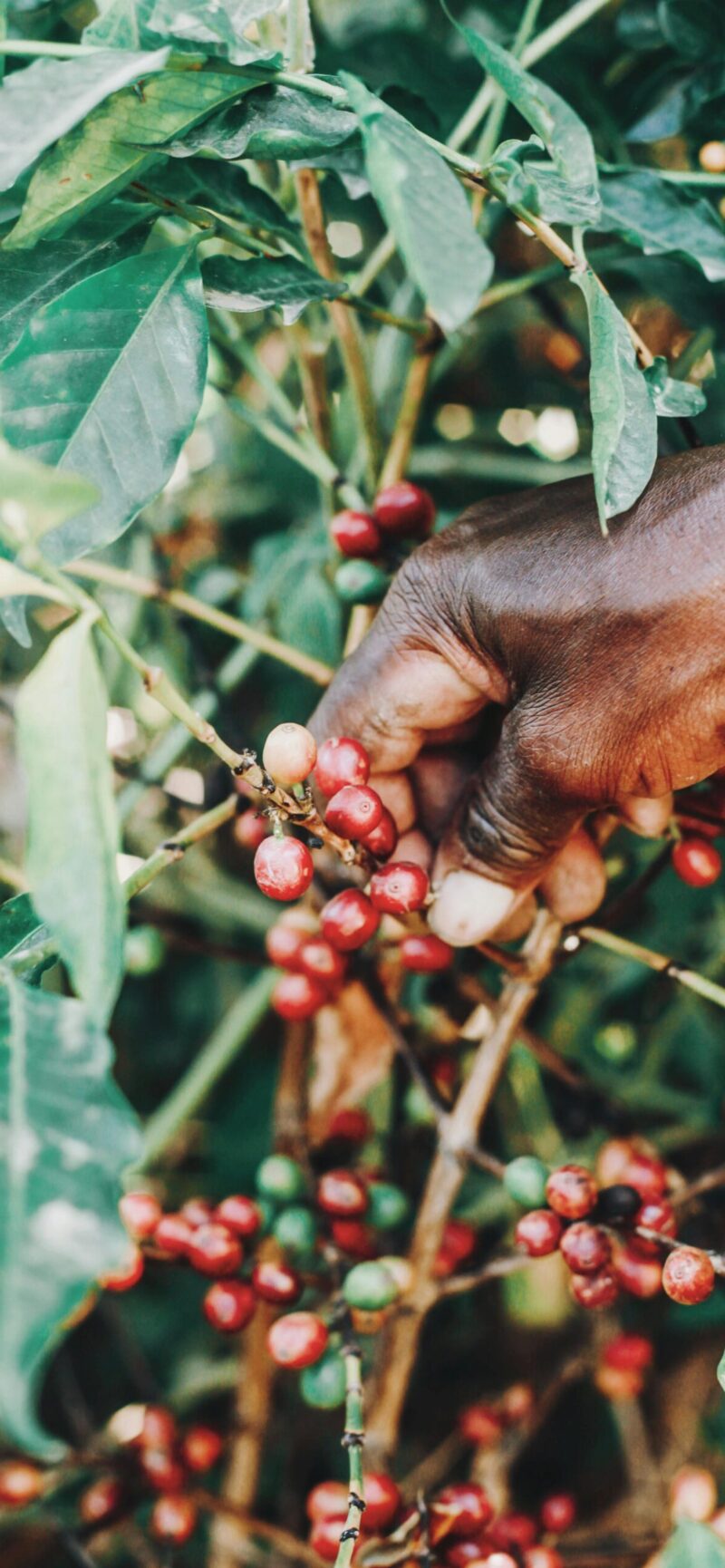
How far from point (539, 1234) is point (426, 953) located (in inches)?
10.4

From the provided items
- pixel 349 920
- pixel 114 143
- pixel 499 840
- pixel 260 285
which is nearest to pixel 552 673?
pixel 499 840

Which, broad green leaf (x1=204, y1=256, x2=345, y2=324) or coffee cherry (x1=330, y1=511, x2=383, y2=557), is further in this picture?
coffee cherry (x1=330, y1=511, x2=383, y2=557)

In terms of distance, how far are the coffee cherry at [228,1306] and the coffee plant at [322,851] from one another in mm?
18

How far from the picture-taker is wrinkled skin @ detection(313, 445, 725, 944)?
79cm

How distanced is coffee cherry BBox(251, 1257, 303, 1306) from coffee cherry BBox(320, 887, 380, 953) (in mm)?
342

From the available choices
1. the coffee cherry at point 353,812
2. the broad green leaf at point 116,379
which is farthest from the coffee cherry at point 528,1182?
the broad green leaf at point 116,379

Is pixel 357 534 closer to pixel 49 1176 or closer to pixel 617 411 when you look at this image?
pixel 617 411

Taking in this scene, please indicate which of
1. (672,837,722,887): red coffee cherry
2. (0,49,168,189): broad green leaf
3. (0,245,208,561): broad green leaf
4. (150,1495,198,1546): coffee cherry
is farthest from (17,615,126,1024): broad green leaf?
(150,1495,198,1546): coffee cherry

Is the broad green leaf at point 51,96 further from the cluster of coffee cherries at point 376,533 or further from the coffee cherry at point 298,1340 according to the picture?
the coffee cherry at point 298,1340

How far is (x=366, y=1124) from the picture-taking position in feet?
4.54

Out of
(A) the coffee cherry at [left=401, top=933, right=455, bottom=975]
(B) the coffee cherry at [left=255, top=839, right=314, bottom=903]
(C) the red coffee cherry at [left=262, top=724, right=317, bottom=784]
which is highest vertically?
(C) the red coffee cherry at [left=262, top=724, right=317, bottom=784]

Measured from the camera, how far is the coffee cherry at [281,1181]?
116 centimetres

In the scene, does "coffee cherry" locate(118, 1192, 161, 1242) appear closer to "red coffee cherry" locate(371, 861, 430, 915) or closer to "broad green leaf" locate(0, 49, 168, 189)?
"red coffee cherry" locate(371, 861, 430, 915)

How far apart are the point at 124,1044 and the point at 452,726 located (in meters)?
1.22
